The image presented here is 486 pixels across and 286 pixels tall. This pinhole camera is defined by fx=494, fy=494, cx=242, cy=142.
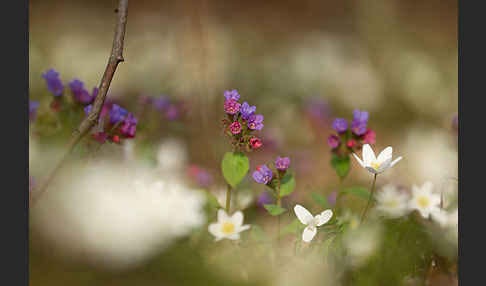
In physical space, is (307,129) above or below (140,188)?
above

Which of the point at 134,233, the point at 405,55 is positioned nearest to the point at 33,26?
the point at 134,233

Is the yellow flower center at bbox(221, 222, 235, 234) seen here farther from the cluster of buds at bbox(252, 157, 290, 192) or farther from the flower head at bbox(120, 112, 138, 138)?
the flower head at bbox(120, 112, 138, 138)

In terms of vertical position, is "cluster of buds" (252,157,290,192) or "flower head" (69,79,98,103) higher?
"flower head" (69,79,98,103)

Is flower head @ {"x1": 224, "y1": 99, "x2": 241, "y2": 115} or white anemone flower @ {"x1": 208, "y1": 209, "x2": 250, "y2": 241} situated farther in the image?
white anemone flower @ {"x1": 208, "y1": 209, "x2": 250, "y2": 241}

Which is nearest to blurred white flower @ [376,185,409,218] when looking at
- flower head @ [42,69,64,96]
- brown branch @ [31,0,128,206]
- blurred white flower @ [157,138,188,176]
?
blurred white flower @ [157,138,188,176]

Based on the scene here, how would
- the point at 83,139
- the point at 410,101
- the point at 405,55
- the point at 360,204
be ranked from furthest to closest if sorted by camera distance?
the point at 405,55 → the point at 410,101 → the point at 360,204 → the point at 83,139

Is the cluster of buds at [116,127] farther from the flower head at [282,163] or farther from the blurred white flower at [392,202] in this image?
the blurred white flower at [392,202]

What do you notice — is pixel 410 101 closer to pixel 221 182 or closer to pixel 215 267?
pixel 221 182
